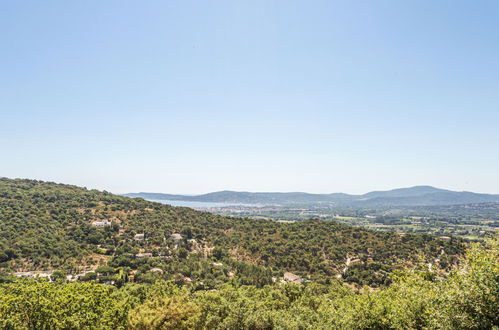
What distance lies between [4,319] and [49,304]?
2.40 metres

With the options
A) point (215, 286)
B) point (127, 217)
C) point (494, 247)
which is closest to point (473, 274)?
point (494, 247)

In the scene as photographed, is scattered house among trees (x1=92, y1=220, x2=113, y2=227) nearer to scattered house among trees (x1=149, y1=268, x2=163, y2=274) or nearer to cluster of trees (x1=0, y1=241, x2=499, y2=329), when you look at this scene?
scattered house among trees (x1=149, y1=268, x2=163, y2=274)

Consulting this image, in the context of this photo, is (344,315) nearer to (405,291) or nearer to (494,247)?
(405,291)

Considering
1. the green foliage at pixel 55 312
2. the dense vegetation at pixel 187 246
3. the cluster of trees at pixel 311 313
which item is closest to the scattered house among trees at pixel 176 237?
the dense vegetation at pixel 187 246

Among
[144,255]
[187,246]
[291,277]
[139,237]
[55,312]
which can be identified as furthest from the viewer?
[139,237]

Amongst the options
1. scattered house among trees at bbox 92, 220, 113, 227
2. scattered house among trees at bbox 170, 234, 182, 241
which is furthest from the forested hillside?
scattered house among trees at bbox 92, 220, 113, 227

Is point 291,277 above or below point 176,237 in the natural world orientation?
below

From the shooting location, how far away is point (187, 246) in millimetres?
66625

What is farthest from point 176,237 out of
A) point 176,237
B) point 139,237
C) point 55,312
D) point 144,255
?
point 55,312

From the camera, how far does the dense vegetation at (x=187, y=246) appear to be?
5153cm

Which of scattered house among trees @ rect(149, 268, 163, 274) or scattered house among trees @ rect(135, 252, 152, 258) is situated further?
scattered house among trees @ rect(135, 252, 152, 258)

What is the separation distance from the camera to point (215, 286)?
1812 inches

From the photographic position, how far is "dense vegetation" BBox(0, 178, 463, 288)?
51531 millimetres

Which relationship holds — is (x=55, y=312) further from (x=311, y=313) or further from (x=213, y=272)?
(x=213, y=272)
